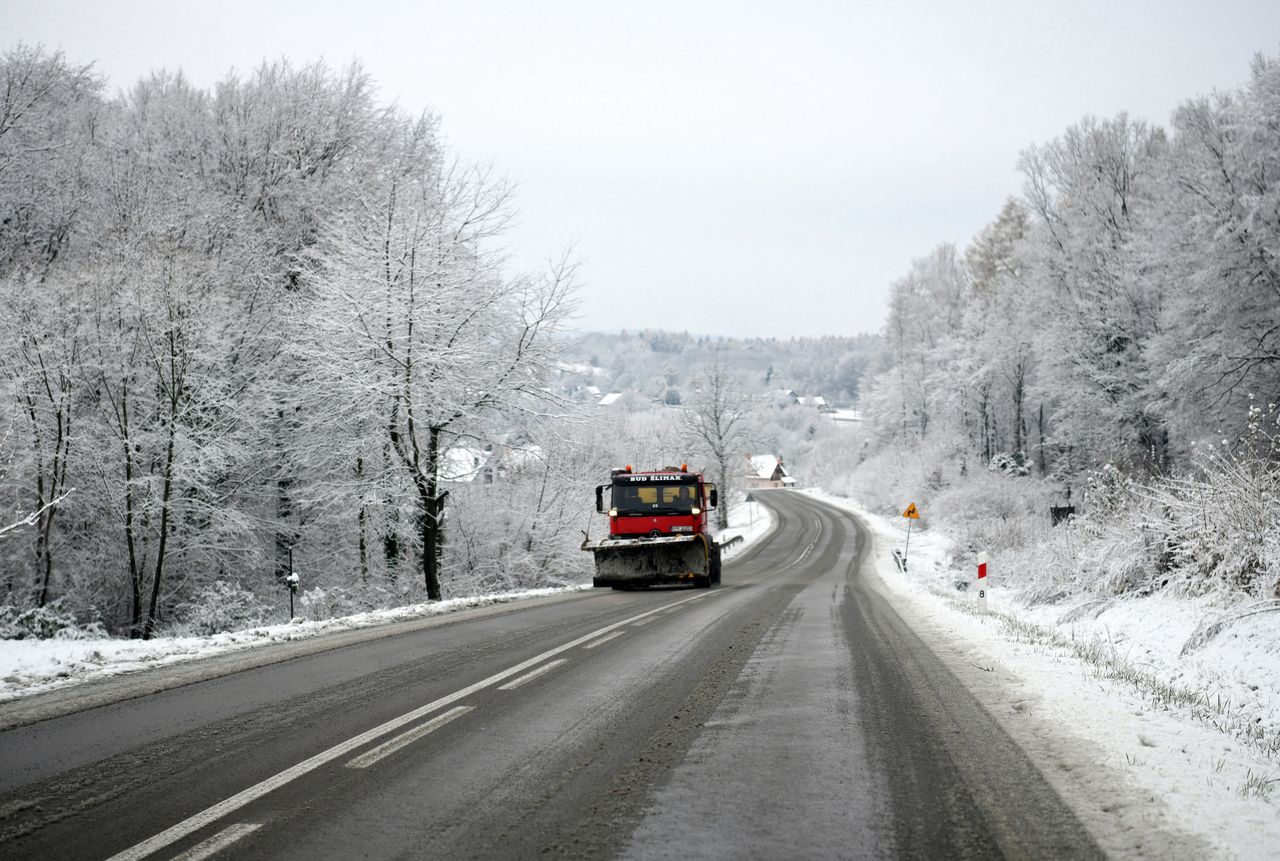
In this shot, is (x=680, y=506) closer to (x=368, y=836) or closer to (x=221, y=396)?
(x=221, y=396)

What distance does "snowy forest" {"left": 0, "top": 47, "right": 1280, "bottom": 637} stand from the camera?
16.6m

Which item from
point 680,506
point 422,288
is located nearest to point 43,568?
point 422,288

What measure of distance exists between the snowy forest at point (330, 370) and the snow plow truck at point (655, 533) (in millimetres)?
2329

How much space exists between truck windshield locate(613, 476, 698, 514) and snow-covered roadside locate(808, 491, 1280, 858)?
900cm

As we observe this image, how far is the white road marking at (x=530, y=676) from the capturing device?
22.5ft

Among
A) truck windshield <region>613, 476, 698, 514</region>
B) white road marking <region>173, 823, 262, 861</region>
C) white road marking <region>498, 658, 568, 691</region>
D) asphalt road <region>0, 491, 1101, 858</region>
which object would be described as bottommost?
white road marking <region>498, 658, 568, 691</region>

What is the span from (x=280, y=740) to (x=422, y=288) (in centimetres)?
1468

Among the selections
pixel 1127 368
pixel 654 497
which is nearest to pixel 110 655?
pixel 654 497

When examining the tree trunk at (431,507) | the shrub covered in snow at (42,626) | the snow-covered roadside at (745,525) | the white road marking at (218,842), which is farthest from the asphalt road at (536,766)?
the snow-covered roadside at (745,525)

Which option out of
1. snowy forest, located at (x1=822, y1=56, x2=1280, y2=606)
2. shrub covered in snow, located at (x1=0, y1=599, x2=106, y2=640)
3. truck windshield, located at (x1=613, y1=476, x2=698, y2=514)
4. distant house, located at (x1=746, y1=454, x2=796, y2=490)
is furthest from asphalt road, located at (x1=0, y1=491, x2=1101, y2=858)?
distant house, located at (x1=746, y1=454, x2=796, y2=490)

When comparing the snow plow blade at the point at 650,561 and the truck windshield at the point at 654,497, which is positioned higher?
the truck windshield at the point at 654,497

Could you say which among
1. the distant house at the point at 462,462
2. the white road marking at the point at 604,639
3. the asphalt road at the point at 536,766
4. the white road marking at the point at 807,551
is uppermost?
the distant house at the point at 462,462

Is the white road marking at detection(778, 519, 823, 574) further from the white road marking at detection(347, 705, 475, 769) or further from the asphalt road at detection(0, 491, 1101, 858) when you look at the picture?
the white road marking at detection(347, 705, 475, 769)

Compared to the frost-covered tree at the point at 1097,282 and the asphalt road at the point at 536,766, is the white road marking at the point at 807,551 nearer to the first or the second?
the frost-covered tree at the point at 1097,282
